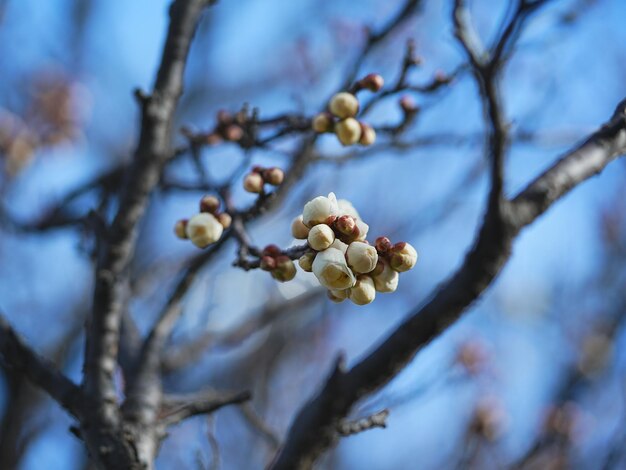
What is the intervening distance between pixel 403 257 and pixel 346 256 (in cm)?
11

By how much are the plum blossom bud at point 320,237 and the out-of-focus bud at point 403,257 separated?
13cm

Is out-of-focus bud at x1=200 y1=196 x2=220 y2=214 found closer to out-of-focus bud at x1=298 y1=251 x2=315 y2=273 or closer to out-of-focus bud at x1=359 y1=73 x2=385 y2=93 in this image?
out-of-focus bud at x1=298 y1=251 x2=315 y2=273

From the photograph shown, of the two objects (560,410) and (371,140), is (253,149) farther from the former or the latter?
(560,410)

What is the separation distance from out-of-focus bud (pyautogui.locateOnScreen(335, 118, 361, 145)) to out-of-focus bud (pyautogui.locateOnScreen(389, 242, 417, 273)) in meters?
0.54

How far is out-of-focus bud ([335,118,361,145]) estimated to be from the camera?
178 centimetres

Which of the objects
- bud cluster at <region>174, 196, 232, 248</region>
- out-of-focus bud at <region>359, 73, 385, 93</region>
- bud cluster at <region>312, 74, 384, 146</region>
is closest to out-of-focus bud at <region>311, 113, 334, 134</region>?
bud cluster at <region>312, 74, 384, 146</region>

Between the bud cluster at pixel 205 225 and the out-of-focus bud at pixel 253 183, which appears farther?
the out-of-focus bud at pixel 253 183

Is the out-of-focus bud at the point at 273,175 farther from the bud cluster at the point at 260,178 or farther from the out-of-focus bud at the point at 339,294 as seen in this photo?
the out-of-focus bud at the point at 339,294

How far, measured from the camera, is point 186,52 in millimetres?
2072

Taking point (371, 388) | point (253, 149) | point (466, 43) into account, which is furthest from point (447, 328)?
point (253, 149)

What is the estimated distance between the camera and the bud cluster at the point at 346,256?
4.13 feet

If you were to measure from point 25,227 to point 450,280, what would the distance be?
2.18 m

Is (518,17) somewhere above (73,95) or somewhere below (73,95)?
below

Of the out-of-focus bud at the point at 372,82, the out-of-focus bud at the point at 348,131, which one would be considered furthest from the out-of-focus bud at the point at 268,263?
the out-of-focus bud at the point at 372,82
